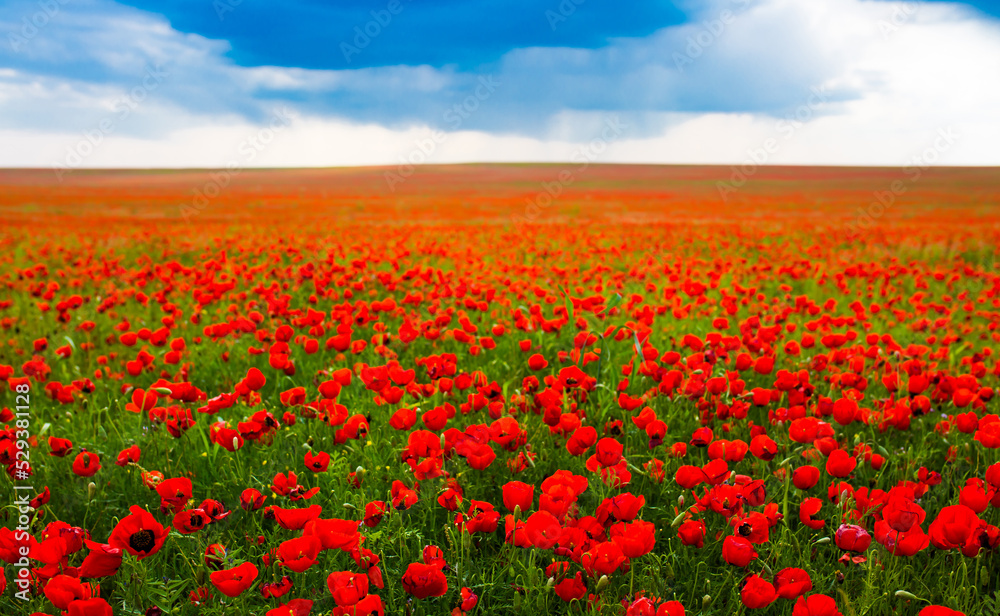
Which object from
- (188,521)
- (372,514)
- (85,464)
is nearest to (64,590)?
(188,521)

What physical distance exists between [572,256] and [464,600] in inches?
351

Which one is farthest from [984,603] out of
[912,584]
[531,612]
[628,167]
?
[628,167]

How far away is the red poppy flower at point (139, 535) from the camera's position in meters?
1.80

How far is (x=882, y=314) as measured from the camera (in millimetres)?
6590

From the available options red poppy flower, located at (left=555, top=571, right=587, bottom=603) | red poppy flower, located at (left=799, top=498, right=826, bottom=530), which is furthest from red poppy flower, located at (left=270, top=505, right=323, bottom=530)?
red poppy flower, located at (left=799, top=498, right=826, bottom=530)

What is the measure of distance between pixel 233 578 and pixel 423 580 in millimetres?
495

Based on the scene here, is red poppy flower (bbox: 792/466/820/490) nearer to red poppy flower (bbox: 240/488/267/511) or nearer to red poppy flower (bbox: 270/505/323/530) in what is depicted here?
red poppy flower (bbox: 270/505/323/530)

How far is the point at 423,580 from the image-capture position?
178 cm

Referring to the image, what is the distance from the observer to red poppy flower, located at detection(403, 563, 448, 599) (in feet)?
5.81

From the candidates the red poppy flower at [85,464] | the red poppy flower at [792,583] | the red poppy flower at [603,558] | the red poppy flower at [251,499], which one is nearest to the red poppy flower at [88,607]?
the red poppy flower at [251,499]

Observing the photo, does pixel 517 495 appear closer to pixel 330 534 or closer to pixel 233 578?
pixel 330 534

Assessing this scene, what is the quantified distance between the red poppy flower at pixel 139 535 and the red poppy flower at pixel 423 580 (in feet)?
2.31

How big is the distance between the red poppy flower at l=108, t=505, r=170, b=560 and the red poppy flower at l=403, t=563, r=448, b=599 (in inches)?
27.7

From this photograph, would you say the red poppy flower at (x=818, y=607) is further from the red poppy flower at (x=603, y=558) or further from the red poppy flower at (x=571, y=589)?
the red poppy flower at (x=571, y=589)
